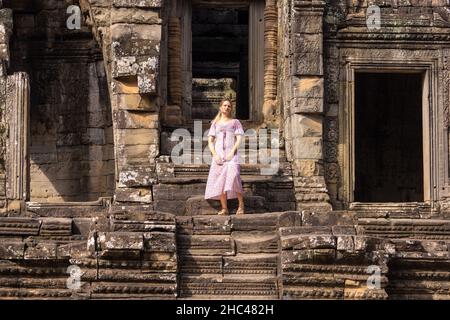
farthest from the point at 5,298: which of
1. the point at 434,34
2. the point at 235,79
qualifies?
the point at 235,79

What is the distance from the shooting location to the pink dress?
15.8 m

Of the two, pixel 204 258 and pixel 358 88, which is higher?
pixel 358 88

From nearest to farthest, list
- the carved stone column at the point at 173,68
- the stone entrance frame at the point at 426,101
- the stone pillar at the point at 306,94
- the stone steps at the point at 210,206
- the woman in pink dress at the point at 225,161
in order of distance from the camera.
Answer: the woman in pink dress at the point at 225,161 < the stone steps at the point at 210,206 < the stone pillar at the point at 306,94 < the stone entrance frame at the point at 426,101 < the carved stone column at the point at 173,68

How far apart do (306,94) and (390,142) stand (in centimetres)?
528

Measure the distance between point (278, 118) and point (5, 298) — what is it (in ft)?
18.8

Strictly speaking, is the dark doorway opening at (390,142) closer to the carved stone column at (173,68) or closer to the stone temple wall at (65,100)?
the stone temple wall at (65,100)

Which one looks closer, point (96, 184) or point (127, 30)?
point (127, 30)

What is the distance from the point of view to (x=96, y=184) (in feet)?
67.8

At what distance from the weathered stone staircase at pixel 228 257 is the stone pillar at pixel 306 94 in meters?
2.49

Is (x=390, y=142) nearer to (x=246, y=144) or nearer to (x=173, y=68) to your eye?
(x=246, y=144)

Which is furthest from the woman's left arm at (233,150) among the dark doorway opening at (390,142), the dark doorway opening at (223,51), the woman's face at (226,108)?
the dark doorway opening at (223,51)

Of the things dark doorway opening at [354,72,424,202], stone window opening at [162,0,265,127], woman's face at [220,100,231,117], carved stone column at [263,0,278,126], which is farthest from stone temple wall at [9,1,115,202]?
woman's face at [220,100,231,117]

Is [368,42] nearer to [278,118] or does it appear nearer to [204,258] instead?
[278,118]

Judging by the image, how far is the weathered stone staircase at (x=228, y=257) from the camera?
14.0 metres
